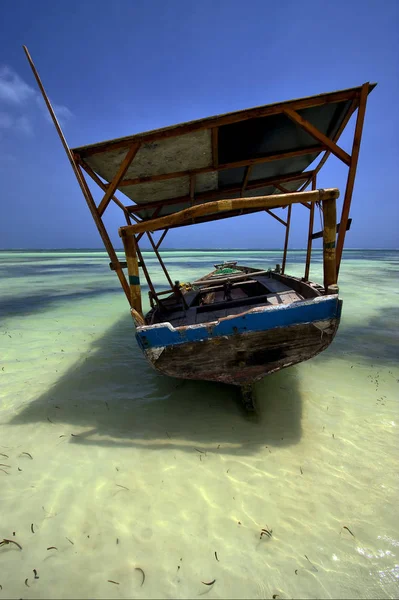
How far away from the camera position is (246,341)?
331 cm

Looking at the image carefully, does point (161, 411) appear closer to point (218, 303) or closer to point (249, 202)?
point (218, 303)

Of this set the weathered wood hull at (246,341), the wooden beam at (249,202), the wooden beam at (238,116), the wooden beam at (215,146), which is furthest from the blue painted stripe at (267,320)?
the wooden beam at (215,146)

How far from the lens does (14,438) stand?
3602mm

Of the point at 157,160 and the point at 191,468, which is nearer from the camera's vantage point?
the point at 191,468

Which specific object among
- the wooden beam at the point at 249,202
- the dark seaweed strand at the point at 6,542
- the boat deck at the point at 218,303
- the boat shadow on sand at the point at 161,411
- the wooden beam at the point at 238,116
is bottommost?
the boat shadow on sand at the point at 161,411

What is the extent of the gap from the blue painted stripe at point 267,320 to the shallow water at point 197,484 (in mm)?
1404

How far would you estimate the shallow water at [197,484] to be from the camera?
2.04 m

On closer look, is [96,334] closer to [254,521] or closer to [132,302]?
[132,302]

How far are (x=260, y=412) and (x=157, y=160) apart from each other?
177 inches

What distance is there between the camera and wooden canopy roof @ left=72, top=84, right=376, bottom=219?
12.2 ft

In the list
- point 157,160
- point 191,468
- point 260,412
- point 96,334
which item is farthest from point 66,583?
point 96,334

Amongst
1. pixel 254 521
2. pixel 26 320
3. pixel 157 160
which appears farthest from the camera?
pixel 26 320

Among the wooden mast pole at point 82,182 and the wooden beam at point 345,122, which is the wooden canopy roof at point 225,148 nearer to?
the wooden beam at point 345,122

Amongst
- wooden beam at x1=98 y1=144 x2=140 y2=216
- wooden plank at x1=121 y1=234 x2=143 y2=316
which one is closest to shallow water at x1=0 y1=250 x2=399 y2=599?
wooden plank at x1=121 y1=234 x2=143 y2=316
